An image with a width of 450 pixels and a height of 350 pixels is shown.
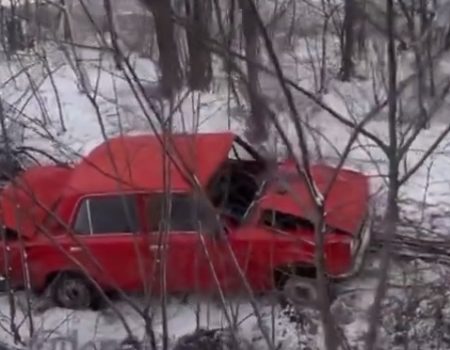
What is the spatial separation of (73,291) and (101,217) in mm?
605

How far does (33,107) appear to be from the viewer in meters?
12.3

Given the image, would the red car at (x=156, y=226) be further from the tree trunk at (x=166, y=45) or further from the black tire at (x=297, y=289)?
the tree trunk at (x=166, y=45)

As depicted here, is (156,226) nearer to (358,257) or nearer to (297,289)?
(297,289)

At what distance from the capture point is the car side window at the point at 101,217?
7723 millimetres

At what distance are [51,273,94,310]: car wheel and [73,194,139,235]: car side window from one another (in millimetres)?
388

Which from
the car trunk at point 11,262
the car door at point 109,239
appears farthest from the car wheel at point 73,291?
the car trunk at point 11,262

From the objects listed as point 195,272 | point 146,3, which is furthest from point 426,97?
point 195,272

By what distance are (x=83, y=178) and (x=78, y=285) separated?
78cm

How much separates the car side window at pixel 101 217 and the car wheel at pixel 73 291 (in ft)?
1.27

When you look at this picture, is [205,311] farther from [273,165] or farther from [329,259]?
[273,165]

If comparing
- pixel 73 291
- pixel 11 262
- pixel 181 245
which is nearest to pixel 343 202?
pixel 181 245

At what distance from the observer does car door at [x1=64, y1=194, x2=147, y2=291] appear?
25.1 feet

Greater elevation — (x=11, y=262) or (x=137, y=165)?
(x=137, y=165)

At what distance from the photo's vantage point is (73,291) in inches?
312
